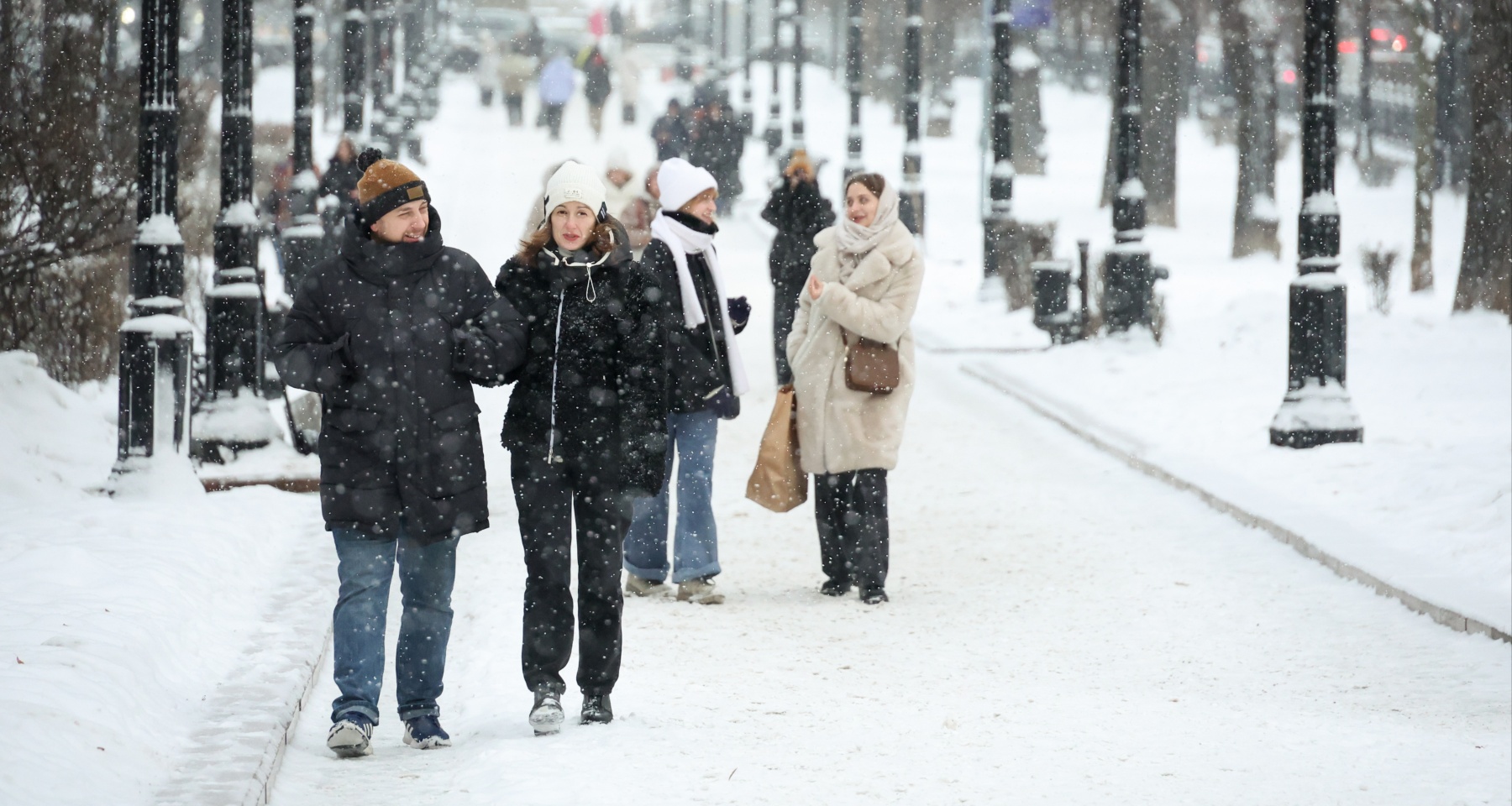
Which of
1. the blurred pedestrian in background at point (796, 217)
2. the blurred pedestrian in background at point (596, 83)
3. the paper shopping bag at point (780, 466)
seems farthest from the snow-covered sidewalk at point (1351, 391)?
the blurred pedestrian in background at point (596, 83)

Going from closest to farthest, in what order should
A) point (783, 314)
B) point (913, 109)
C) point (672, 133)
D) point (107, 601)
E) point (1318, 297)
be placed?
point (107, 601), point (1318, 297), point (783, 314), point (913, 109), point (672, 133)

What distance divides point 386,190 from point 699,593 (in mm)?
3235

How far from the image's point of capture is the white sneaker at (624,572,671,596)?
28.7ft

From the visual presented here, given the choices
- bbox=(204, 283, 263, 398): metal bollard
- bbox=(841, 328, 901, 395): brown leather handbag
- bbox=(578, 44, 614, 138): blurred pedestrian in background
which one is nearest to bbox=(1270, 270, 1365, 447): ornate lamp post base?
bbox=(841, 328, 901, 395): brown leather handbag

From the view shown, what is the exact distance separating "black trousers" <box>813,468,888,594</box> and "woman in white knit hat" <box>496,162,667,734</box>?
2.44m

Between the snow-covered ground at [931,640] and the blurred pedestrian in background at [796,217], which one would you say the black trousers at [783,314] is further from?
the snow-covered ground at [931,640]

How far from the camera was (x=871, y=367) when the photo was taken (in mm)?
8406

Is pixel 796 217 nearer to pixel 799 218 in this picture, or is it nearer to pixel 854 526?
pixel 799 218

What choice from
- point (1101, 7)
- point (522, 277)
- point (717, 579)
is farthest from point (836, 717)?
point (1101, 7)

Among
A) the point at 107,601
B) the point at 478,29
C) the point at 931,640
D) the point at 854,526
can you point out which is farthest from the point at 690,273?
the point at 478,29

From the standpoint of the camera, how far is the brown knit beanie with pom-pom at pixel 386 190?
19.1 feet

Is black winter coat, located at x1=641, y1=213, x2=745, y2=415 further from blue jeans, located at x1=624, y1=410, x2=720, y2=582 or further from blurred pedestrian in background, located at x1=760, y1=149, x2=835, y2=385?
blurred pedestrian in background, located at x1=760, y1=149, x2=835, y2=385

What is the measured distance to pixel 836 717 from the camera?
21.8ft

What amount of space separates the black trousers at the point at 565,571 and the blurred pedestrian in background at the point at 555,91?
37.5 m
